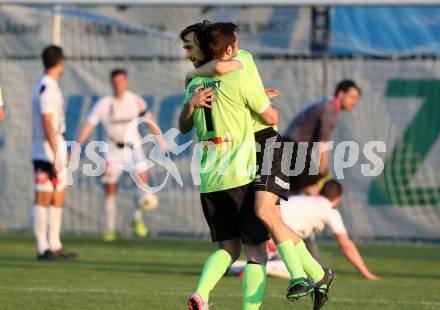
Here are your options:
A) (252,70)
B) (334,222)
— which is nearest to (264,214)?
(252,70)

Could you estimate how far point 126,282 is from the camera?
39.4 feet

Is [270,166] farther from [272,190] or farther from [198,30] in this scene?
[198,30]

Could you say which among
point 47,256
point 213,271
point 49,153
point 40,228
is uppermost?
point 49,153

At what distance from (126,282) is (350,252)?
237 cm

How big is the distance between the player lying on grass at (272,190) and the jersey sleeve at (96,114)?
10315 mm

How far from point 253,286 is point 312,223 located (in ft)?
15.5

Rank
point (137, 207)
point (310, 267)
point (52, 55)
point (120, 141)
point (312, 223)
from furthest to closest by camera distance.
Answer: point (120, 141) → point (137, 207) → point (52, 55) → point (312, 223) → point (310, 267)

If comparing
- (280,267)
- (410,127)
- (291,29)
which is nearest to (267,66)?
(291,29)

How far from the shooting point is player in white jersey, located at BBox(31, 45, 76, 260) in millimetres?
14805

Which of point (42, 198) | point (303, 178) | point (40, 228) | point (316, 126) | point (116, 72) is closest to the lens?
point (303, 178)

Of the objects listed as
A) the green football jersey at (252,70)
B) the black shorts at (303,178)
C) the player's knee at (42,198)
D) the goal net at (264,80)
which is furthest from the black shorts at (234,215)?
the goal net at (264,80)

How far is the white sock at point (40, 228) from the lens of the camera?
584 inches

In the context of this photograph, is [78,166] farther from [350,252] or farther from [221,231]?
[221,231]

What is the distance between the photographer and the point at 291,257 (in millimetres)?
8523
